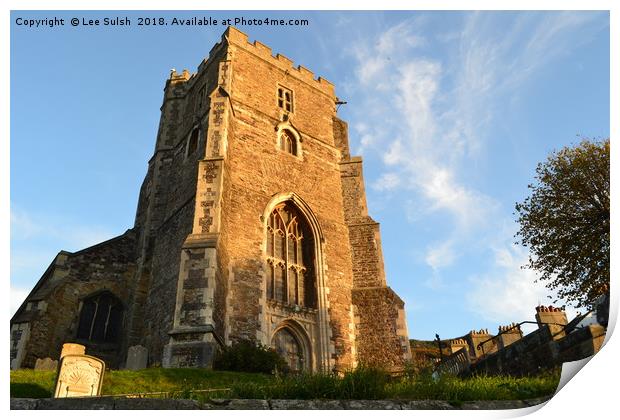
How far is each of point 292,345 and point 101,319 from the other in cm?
604

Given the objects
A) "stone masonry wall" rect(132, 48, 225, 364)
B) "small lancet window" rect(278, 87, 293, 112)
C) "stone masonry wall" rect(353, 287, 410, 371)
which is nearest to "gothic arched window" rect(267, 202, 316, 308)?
"stone masonry wall" rect(353, 287, 410, 371)

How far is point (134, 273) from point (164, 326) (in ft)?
13.7

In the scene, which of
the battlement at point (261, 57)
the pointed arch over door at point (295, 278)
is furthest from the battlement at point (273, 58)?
the pointed arch over door at point (295, 278)

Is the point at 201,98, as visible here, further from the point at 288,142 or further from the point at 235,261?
the point at 235,261

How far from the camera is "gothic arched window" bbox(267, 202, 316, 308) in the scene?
1551 cm

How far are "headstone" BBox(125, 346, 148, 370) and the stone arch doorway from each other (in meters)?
3.98

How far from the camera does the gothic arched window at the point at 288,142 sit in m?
18.7

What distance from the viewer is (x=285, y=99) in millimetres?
20453

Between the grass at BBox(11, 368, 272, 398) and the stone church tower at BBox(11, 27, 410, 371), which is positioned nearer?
the grass at BBox(11, 368, 272, 398)

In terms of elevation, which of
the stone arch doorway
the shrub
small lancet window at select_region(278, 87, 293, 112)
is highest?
small lancet window at select_region(278, 87, 293, 112)

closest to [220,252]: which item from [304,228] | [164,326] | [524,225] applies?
[164,326]

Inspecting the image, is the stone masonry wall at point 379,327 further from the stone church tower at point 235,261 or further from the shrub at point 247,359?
the shrub at point 247,359

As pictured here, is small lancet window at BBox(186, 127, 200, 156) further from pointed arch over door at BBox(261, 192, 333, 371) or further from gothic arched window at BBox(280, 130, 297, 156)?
pointed arch over door at BBox(261, 192, 333, 371)
